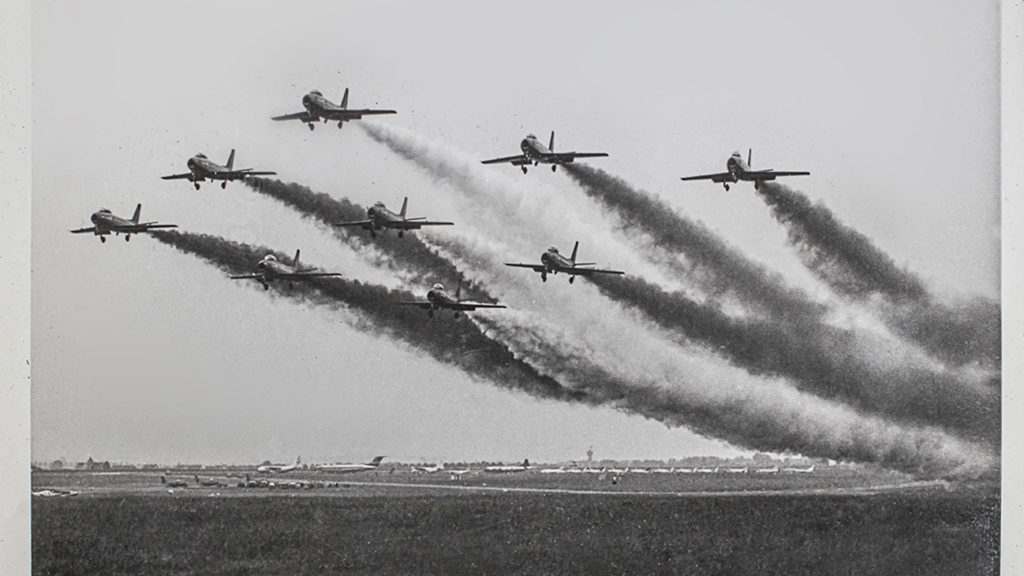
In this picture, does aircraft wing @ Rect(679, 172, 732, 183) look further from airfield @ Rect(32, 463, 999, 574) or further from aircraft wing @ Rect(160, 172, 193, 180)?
aircraft wing @ Rect(160, 172, 193, 180)

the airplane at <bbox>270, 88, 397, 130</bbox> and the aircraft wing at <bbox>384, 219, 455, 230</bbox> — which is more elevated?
the airplane at <bbox>270, 88, 397, 130</bbox>

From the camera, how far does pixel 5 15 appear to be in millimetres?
10172

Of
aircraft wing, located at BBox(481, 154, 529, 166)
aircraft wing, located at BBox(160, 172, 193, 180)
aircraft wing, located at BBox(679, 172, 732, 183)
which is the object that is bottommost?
aircraft wing, located at BBox(160, 172, 193, 180)

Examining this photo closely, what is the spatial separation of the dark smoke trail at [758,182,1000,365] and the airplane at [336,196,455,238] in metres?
3.39

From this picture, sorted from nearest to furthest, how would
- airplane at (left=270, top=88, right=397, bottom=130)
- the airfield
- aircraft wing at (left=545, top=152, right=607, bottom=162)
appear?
the airfield < airplane at (left=270, top=88, right=397, bottom=130) < aircraft wing at (left=545, top=152, right=607, bottom=162)

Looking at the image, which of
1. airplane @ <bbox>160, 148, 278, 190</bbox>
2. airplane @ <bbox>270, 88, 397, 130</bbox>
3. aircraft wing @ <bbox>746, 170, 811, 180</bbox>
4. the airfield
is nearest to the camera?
the airfield

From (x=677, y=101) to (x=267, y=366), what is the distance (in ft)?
15.4

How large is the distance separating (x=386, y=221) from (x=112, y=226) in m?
2.51

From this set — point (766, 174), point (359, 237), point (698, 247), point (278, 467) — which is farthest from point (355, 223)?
point (766, 174)

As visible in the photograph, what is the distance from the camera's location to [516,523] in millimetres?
10797

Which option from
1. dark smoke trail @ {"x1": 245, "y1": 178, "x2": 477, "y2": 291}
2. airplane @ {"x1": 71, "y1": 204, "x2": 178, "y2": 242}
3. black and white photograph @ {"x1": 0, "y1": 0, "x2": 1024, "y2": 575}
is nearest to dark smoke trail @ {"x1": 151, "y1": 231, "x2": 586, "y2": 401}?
black and white photograph @ {"x1": 0, "y1": 0, "x2": 1024, "y2": 575}

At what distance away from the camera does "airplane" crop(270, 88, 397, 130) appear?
415 inches

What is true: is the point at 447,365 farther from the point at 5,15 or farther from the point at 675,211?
the point at 5,15

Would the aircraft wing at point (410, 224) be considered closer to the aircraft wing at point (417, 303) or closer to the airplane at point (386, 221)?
the airplane at point (386, 221)
